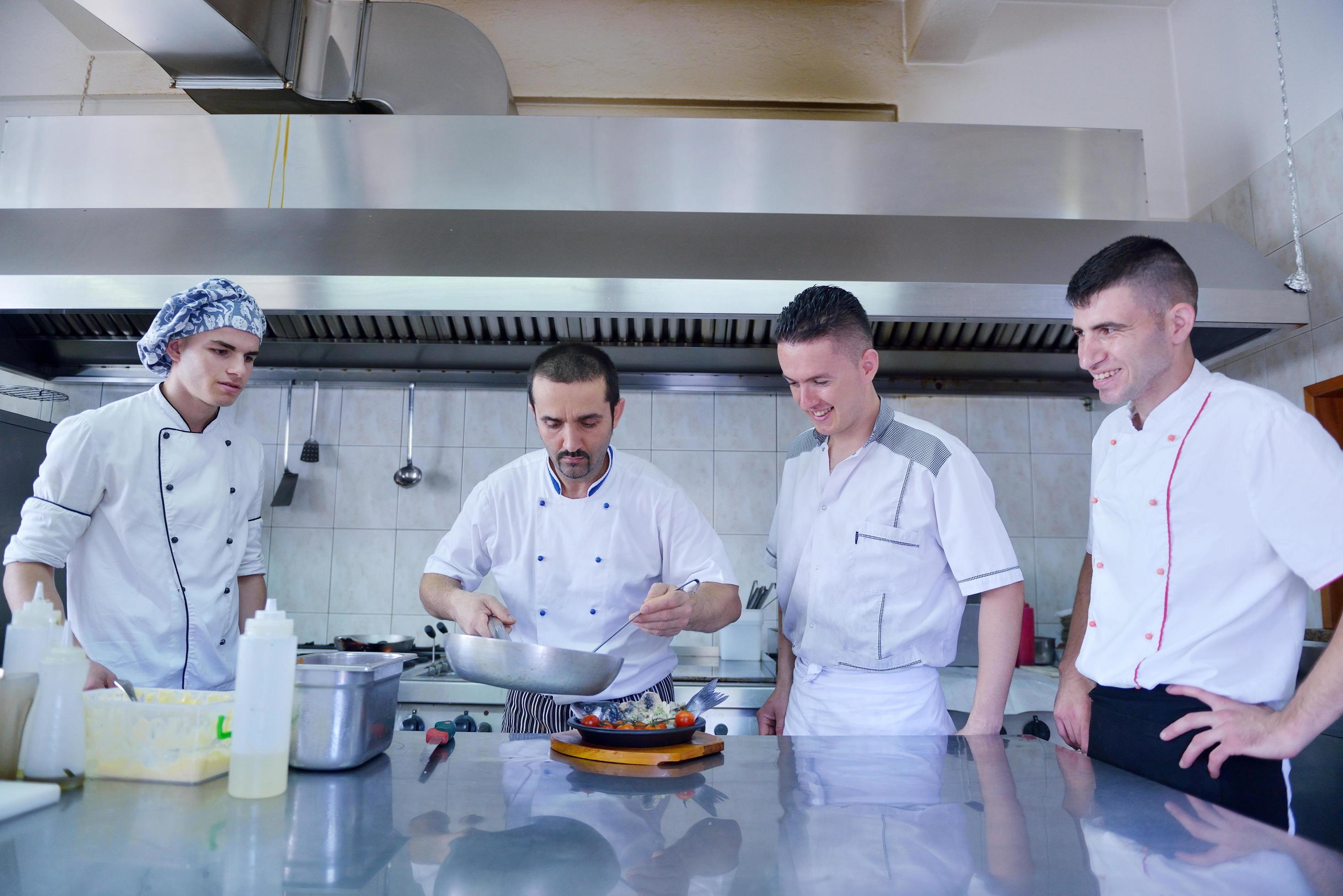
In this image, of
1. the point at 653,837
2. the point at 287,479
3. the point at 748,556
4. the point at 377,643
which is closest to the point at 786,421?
the point at 748,556

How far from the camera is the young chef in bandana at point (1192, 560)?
4.04ft

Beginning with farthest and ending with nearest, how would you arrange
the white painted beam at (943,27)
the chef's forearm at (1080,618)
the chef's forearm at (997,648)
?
the white painted beam at (943,27) < the chef's forearm at (1080,618) < the chef's forearm at (997,648)

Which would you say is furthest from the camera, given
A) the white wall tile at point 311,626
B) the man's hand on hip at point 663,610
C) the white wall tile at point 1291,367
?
the white wall tile at point 311,626

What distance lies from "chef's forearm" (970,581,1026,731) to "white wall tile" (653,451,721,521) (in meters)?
1.85

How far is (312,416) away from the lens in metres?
3.44

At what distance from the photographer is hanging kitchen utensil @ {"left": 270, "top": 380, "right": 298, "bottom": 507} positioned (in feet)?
11.0

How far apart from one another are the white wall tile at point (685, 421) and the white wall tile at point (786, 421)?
0.85 feet

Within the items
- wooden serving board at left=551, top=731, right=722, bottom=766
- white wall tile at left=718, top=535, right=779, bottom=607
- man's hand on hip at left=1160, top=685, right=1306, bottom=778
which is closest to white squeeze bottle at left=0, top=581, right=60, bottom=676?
wooden serving board at left=551, top=731, right=722, bottom=766

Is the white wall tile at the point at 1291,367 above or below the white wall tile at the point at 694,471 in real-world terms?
above

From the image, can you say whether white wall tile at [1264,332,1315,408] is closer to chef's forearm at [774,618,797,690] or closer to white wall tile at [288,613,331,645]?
chef's forearm at [774,618,797,690]

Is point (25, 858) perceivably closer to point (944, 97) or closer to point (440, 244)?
point (440, 244)

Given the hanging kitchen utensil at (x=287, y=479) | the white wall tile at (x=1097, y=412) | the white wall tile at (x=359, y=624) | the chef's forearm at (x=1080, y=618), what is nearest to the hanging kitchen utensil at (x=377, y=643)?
the white wall tile at (x=359, y=624)

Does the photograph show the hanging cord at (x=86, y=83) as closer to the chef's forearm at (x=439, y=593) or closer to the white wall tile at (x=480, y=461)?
the white wall tile at (x=480, y=461)

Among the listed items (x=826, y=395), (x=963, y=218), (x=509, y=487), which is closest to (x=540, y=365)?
(x=509, y=487)
